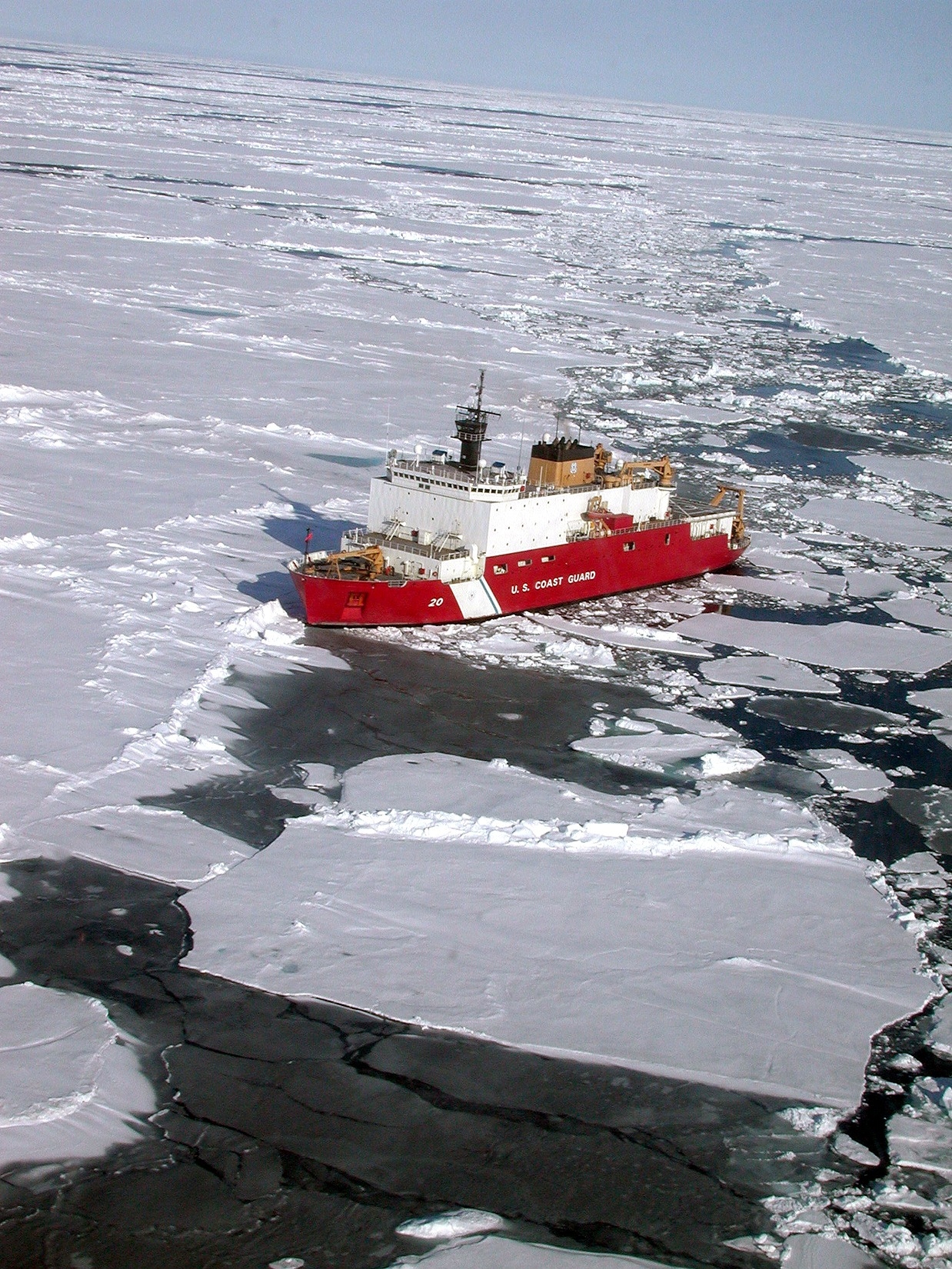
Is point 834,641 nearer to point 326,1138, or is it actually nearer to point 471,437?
point 471,437

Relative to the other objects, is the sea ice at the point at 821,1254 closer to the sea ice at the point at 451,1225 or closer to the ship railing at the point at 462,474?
the sea ice at the point at 451,1225

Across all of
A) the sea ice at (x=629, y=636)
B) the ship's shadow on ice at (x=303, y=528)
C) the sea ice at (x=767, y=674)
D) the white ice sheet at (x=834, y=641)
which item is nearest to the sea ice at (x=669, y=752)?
the sea ice at (x=767, y=674)

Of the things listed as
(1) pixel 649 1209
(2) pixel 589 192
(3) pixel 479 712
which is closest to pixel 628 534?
(3) pixel 479 712

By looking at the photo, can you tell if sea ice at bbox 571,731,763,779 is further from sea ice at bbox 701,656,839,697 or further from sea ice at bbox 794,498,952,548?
sea ice at bbox 794,498,952,548

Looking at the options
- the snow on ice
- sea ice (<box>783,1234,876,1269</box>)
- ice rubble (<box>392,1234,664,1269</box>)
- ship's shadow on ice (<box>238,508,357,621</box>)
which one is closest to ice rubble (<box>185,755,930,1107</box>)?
the snow on ice

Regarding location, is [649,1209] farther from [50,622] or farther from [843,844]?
[50,622]

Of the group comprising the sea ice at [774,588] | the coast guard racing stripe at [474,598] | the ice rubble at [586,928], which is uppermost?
the sea ice at [774,588]
